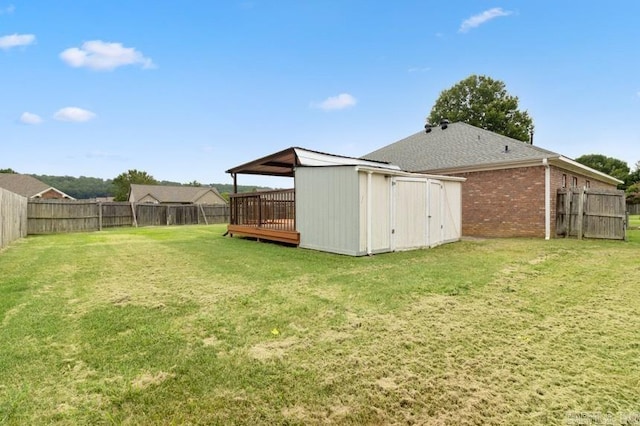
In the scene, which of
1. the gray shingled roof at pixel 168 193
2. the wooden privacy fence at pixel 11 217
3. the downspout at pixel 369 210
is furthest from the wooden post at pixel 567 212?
the gray shingled roof at pixel 168 193

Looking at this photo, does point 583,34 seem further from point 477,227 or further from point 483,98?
point 483,98

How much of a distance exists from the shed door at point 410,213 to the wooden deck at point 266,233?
284cm

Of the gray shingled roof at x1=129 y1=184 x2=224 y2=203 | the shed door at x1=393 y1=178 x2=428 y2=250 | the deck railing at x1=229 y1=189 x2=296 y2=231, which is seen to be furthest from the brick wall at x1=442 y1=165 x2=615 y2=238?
A: the gray shingled roof at x1=129 y1=184 x2=224 y2=203

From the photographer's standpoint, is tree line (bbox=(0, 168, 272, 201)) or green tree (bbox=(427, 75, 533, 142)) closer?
green tree (bbox=(427, 75, 533, 142))

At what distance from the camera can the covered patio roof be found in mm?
9354

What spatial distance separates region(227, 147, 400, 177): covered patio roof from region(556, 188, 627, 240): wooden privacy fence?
19.2 feet

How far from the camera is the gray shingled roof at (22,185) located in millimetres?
25020

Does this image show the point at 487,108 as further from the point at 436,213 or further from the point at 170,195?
the point at 170,195

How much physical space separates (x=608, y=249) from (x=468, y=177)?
17.1 feet

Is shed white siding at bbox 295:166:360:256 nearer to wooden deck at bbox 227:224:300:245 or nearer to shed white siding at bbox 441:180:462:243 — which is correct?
wooden deck at bbox 227:224:300:245

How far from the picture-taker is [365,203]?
7660 mm

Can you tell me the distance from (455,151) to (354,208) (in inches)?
329

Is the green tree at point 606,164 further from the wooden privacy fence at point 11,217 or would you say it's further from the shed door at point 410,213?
the wooden privacy fence at point 11,217

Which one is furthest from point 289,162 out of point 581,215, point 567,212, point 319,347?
point 581,215
